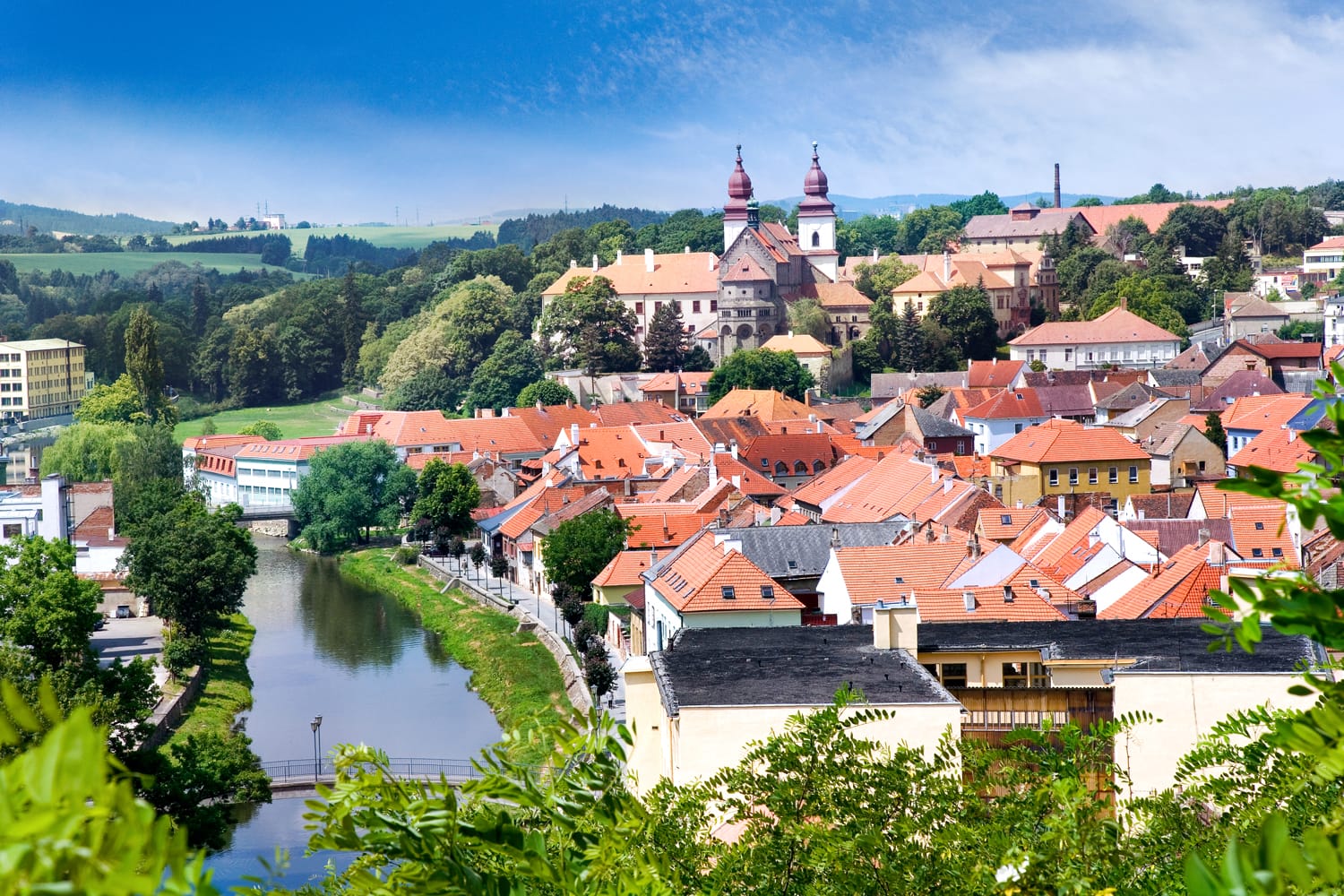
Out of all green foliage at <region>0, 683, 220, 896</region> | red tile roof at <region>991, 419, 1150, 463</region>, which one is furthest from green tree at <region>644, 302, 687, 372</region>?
green foliage at <region>0, 683, 220, 896</region>

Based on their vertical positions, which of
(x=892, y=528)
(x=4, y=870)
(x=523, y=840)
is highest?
A: (x=4, y=870)

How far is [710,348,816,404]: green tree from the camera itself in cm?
5934

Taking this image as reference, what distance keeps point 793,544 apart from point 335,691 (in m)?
8.30

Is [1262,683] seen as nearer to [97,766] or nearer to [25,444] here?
[97,766]

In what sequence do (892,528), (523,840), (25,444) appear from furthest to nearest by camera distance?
(25,444), (892,528), (523,840)

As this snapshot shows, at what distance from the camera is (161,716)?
24.7m

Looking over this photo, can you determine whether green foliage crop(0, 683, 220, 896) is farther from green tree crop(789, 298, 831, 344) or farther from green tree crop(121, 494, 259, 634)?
green tree crop(789, 298, 831, 344)

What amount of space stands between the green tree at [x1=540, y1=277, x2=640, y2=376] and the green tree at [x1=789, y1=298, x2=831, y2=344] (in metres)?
6.71

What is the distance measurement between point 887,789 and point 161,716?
1935 centimetres

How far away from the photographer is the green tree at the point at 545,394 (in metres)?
60.6

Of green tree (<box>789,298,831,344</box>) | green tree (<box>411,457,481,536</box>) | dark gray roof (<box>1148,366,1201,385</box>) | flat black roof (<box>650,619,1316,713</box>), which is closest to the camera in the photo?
flat black roof (<box>650,619,1316,713</box>)

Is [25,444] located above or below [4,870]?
below

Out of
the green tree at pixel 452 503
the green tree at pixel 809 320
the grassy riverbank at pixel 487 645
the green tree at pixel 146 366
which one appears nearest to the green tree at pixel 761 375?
the green tree at pixel 809 320

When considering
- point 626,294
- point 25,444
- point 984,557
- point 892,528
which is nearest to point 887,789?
point 984,557
